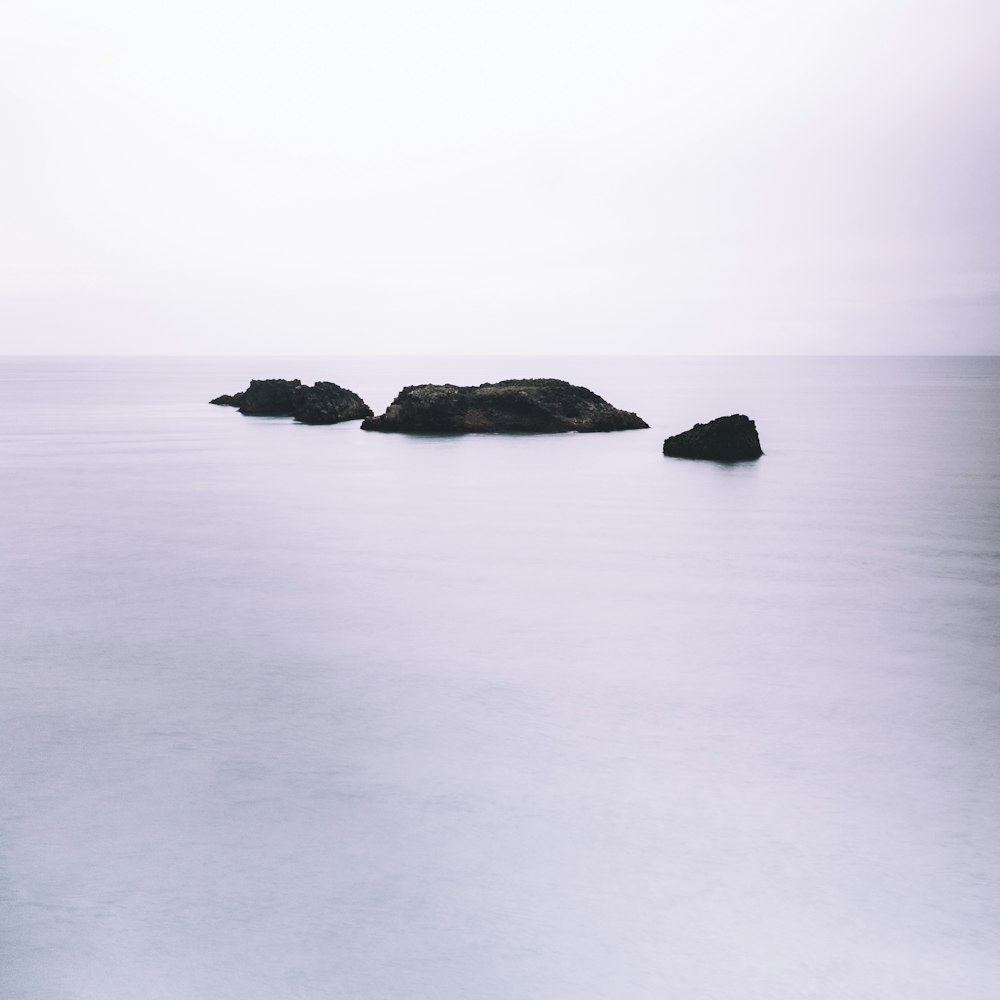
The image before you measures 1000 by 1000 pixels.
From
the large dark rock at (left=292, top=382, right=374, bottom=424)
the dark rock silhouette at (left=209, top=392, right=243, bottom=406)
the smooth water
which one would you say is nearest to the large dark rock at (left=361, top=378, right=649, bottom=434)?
the large dark rock at (left=292, top=382, right=374, bottom=424)

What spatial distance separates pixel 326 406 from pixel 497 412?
931 cm

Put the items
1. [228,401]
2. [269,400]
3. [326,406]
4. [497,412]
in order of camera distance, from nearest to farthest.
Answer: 1. [497,412]
2. [326,406]
3. [269,400]
4. [228,401]

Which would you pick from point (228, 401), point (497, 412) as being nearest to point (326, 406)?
point (497, 412)

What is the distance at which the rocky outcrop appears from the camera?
40.9 m

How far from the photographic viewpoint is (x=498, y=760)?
7375 millimetres

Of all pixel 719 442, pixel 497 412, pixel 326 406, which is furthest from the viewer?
pixel 326 406

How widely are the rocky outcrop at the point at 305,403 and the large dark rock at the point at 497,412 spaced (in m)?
4.93

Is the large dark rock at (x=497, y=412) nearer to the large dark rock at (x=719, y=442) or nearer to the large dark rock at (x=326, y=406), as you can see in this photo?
the large dark rock at (x=326, y=406)

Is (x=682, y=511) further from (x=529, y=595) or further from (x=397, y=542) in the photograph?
(x=529, y=595)

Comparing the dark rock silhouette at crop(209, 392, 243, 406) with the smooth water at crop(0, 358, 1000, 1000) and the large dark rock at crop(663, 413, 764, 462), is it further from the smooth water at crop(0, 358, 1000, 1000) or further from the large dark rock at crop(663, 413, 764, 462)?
the smooth water at crop(0, 358, 1000, 1000)

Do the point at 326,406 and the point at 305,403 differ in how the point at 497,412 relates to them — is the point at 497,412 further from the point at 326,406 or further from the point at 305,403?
the point at 305,403

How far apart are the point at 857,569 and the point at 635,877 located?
34.8ft

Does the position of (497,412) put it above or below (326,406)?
below

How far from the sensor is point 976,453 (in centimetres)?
3188
